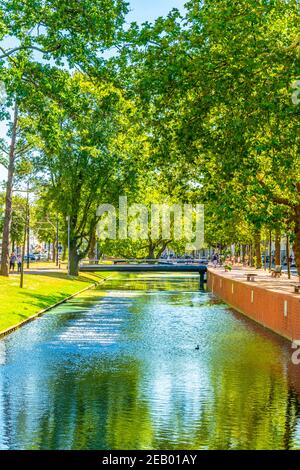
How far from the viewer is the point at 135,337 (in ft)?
120

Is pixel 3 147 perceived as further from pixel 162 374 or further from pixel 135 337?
pixel 162 374

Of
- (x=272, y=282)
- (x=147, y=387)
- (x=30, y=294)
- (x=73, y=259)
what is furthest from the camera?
(x=73, y=259)

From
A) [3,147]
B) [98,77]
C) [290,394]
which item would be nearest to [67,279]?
[3,147]

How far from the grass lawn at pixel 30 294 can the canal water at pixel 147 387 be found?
56.3 inches

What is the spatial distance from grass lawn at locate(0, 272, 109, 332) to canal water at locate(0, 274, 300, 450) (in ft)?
4.69

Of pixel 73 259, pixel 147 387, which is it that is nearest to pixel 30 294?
pixel 73 259

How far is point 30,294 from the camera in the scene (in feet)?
179

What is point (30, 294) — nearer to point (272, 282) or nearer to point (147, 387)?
point (272, 282)

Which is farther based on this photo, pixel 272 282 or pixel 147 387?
pixel 272 282

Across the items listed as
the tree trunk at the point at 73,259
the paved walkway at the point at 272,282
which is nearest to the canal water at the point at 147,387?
the paved walkway at the point at 272,282

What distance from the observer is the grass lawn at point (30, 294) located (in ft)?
139

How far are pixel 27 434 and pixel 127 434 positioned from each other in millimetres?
1895

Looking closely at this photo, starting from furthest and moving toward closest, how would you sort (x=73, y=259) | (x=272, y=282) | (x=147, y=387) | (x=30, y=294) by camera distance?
1. (x=73, y=259)
2. (x=272, y=282)
3. (x=30, y=294)
4. (x=147, y=387)

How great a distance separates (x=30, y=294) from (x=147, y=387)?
108 ft
